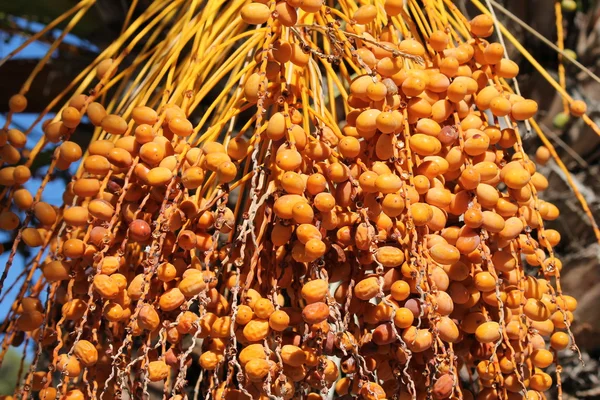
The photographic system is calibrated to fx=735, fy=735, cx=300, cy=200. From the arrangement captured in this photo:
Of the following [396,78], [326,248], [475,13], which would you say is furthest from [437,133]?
[475,13]

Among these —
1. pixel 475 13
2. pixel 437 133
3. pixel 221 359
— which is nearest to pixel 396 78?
pixel 437 133

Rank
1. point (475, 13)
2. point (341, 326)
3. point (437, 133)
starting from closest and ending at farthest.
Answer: point (341, 326) → point (437, 133) → point (475, 13)

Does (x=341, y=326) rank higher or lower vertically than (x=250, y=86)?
lower

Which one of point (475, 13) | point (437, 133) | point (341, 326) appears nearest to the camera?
point (341, 326)

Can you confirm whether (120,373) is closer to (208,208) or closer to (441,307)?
(208,208)

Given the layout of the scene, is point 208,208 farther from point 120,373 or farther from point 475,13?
point 475,13

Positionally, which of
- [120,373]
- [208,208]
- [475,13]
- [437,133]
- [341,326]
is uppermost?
[475,13]

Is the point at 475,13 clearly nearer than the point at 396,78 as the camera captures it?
No
